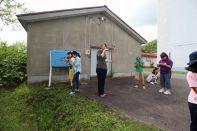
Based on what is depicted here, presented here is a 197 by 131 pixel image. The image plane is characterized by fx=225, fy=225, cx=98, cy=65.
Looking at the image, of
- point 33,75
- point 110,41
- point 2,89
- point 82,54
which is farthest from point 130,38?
point 2,89

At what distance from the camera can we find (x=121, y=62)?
1546 centimetres

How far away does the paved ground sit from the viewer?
20.9 ft

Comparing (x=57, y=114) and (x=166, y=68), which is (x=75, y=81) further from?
(x=166, y=68)

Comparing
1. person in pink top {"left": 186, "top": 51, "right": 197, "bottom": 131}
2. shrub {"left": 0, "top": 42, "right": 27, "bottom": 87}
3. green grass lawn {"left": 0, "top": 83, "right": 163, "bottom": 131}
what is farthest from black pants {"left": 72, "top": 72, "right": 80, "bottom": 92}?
person in pink top {"left": 186, "top": 51, "right": 197, "bottom": 131}

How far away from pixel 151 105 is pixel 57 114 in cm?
332

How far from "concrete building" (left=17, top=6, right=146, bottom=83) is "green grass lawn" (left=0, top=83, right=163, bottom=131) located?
7.55ft

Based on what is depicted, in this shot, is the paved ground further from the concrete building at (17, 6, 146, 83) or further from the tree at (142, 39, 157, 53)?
the tree at (142, 39, 157, 53)

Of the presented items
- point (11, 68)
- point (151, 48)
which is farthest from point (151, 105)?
point (151, 48)

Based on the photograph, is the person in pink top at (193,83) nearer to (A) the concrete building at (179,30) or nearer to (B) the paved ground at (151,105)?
(B) the paved ground at (151,105)

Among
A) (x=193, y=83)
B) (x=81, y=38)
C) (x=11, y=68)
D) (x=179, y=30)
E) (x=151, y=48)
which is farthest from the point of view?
(x=151, y=48)

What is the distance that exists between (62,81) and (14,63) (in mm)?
3101

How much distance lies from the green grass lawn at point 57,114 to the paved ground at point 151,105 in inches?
20.9

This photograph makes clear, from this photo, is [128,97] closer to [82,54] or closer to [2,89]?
[82,54]

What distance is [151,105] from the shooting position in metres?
8.05
